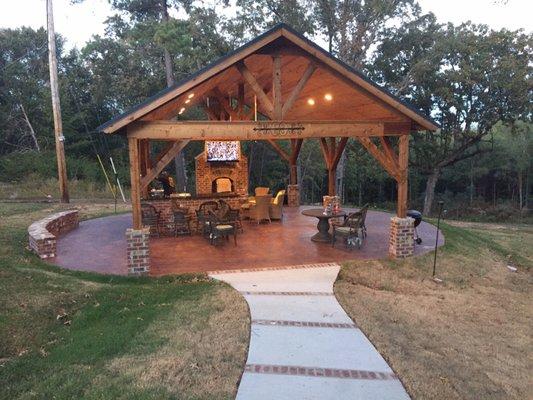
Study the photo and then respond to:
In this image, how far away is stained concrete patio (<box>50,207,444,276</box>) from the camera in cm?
802

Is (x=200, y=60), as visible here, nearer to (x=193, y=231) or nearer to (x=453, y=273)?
(x=193, y=231)

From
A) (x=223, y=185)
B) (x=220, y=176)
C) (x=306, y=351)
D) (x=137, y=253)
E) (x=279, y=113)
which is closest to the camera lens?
(x=306, y=351)

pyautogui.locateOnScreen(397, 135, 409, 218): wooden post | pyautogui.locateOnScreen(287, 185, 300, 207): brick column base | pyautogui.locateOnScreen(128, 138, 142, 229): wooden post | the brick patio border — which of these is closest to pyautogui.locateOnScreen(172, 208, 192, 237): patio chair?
pyautogui.locateOnScreen(128, 138, 142, 229): wooden post

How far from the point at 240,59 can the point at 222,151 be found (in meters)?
9.32

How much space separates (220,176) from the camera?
16953 mm

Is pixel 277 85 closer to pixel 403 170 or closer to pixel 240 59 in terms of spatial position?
pixel 240 59

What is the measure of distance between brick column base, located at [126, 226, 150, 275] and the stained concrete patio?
10.1 inches

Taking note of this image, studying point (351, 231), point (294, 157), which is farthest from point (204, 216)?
point (294, 157)

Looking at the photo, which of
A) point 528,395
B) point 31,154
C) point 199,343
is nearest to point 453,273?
point 528,395

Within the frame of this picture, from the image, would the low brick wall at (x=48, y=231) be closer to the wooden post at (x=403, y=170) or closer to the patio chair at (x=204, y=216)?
the patio chair at (x=204, y=216)

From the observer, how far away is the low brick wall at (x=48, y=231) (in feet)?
27.4

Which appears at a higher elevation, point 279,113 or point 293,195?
point 279,113

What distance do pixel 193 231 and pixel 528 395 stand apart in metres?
8.35

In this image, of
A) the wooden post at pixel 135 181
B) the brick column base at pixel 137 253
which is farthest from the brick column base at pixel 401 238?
the wooden post at pixel 135 181
